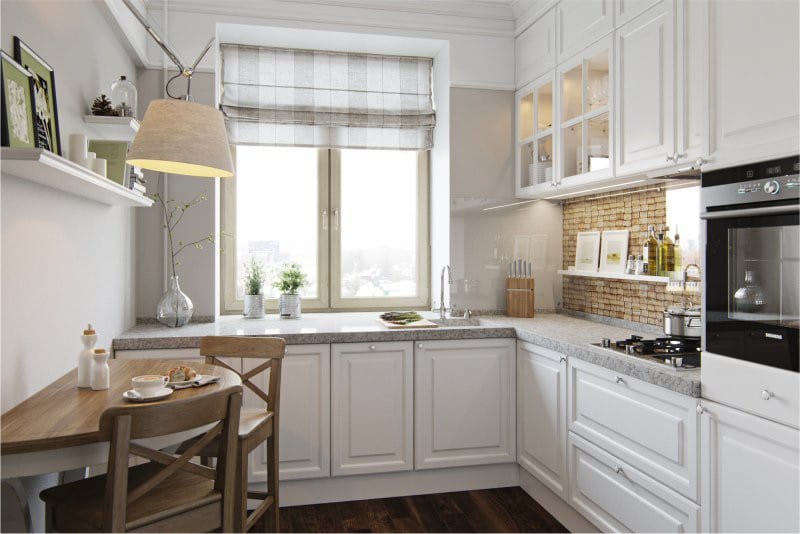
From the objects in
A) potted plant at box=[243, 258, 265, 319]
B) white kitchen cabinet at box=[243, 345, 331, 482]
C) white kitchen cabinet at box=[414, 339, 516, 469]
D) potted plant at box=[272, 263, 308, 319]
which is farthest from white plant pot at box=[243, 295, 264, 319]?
white kitchen cabinet at box=[414, 339, 516, 469]

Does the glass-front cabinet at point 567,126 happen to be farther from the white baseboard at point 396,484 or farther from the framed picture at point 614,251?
the white baseboard at point 396,484

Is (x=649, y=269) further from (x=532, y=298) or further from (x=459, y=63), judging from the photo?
(x=459, y=63)

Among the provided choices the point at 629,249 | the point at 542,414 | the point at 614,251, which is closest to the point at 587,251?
the point at 614,251

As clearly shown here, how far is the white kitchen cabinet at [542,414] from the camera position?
2830 millimetres

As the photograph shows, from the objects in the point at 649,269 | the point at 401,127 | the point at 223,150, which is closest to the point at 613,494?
the point at 649,269

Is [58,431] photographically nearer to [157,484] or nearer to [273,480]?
[157,484]

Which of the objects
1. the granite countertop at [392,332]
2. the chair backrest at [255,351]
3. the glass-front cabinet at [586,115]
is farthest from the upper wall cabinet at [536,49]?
the chair backrest at [255,351]

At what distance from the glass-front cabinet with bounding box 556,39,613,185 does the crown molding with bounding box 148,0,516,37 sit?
0.74 m

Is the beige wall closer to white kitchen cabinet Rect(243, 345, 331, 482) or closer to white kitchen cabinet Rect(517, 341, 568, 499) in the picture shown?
white kitchen cabinet Rect(517, 341, 568, 499)

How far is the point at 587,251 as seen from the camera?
11.8 ft

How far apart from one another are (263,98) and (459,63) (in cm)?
123

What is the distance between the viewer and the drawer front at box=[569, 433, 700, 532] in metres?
2.10

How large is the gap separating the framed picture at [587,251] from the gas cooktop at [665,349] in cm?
94

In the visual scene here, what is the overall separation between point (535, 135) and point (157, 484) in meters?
2.76
